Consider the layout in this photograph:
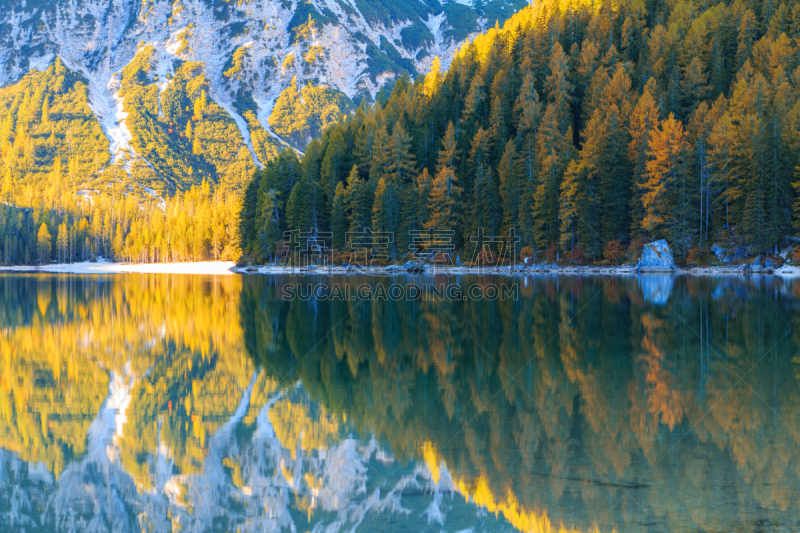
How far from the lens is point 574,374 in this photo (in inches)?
527

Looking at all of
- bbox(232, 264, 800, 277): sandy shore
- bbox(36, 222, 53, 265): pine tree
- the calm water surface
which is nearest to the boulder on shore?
bbox(232, 264, 800, 277): sandy shore

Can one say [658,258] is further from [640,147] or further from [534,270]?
[534,270]

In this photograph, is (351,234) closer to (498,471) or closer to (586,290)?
(586,290)

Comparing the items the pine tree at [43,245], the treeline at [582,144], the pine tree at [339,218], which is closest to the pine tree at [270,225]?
the treeline at [582,144]

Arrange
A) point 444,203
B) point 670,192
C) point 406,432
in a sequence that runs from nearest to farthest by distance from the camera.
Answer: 1. point 406,432
2. point 670,192
3. point 444,203

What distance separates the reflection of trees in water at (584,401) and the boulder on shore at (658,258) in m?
38.9

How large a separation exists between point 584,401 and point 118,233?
594 feet

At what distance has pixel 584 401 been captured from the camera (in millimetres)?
11039

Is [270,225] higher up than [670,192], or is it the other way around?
[670,192]

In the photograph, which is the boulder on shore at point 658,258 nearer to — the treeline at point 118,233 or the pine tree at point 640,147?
the pine tree at point 640,147

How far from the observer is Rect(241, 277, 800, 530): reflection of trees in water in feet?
23.5

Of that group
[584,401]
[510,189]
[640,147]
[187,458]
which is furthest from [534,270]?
[187,458]

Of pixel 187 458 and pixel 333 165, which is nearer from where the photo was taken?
pixel 187 458

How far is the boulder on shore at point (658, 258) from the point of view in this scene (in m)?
61.0
